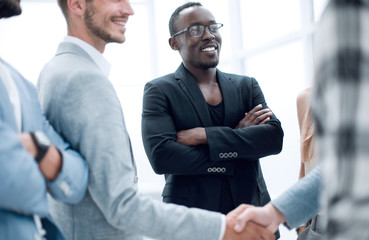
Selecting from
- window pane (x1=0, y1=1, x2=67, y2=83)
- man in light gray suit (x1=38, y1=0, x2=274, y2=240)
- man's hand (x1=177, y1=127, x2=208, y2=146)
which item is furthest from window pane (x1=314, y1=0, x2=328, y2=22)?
window pane (x1=0, y1=1, x2=67, y2=83)

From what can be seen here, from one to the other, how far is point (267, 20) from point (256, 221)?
267cm

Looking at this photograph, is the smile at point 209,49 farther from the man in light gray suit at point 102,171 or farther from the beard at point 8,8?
the beard at point 8,8

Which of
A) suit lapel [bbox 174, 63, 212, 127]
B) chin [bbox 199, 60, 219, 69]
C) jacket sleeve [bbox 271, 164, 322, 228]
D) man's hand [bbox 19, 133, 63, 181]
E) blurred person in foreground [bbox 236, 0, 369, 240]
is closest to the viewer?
blurred person in foreground [bbox 236, 0, 369, 240]

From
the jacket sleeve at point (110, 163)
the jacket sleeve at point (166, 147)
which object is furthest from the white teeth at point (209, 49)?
the jacket sleeve at point (110, 163)

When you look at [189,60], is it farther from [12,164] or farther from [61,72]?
[12,164]

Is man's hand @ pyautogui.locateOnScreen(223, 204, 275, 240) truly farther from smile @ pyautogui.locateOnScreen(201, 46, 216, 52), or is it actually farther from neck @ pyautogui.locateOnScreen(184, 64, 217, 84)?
smile @ pyautogui.locateOnScreen(201, 46, 216, 52)

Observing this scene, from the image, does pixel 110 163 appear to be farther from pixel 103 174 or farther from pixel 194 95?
pixel 194 95

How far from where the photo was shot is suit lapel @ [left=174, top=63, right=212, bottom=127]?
7.66 ft

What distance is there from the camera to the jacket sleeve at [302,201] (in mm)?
1500

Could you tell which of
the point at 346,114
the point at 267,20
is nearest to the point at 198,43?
the point at 267,20

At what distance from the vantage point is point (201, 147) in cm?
227

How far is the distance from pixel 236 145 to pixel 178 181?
39 cm

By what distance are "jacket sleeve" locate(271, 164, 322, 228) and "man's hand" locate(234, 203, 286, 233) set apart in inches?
3.0

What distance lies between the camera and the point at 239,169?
2.29 metres
